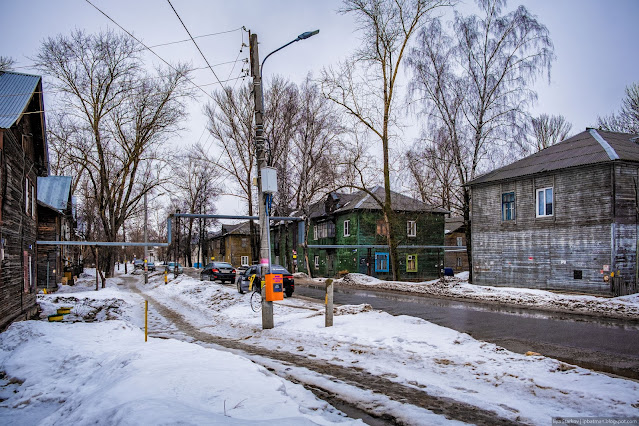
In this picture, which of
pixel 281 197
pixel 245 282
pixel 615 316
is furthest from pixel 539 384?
pixel 281 197

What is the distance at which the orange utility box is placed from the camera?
40.1 ft

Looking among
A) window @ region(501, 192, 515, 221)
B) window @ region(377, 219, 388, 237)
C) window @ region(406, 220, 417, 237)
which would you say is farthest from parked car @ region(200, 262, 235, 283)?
window @ region(501, 192, 515, 221)

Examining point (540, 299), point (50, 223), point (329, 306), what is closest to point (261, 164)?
point (329, 306)

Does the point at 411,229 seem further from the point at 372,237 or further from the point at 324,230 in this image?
the point at 324,230

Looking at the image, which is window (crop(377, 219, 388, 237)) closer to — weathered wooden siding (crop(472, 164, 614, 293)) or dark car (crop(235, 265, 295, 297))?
weathered wooden siding (crop(472, 164, 614, 293))

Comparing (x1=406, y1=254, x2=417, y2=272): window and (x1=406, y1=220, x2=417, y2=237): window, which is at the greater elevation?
(x1=406, y1=220, x2=417, y2=237): window

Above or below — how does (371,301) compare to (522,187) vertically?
below

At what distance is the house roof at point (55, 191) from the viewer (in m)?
35.5

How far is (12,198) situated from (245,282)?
1214 centimetres

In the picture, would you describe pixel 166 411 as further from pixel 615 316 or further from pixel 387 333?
pixel 615 316

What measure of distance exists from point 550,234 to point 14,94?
24106 mm

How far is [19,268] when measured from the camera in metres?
14.7

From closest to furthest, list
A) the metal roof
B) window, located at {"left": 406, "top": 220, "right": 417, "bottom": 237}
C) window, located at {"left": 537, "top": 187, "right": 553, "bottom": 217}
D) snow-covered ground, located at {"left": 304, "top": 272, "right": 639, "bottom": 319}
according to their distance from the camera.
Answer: the metal roof → snow-covered ground, located at {"left": 304, "top": 272, "right": 639, "bottom": 319} → window, located at {"left": 537, "top": 187, "right": 553, "bottom": 217} → window, located at {"left": 406, "top": 220, "right": 417, "bottom": 237}

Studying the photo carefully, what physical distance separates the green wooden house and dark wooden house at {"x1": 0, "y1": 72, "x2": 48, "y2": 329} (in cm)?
2398
